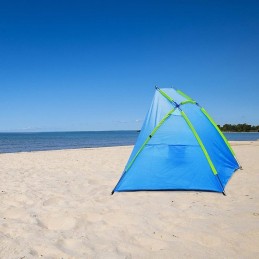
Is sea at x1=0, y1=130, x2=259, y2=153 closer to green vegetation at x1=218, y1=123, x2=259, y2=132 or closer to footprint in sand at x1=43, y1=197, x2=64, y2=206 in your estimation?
footprint in sand at x1=43, y1=197, x2=64, y2=206

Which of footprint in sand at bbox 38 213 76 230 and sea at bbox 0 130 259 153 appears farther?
sea at bbox 0 130 259 153

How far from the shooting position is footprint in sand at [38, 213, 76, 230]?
4203 millimetres

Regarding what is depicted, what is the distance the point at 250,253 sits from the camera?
3.27m

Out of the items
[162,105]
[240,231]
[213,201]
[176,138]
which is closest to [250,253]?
[240,231]

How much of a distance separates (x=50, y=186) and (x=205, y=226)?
15.3 feet

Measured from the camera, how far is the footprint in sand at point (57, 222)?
13.8 feet

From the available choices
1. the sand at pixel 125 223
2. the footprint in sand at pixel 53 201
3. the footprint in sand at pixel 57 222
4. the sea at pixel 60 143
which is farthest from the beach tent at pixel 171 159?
the sea at pixel 60 143

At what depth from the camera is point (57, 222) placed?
4.41 metres

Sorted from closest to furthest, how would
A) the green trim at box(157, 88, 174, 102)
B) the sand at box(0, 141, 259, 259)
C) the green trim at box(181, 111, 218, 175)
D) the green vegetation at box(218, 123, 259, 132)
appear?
the sand at box(0, 141, 259, 259)
the green trim at box(181, 111, 218, 175)
the green trim at box(157, 88, 174, 102)
the green vegetation at box(218, 123, 259, 132)

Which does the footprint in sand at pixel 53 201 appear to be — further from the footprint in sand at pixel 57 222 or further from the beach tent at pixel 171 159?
the beach tent at pixel 171 159

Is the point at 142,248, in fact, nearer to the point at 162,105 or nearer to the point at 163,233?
the point at 163,233

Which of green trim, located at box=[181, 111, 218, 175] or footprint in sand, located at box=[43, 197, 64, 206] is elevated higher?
green trim, located at box=[181, 111, 218, 175]

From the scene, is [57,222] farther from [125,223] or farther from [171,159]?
[171,159]

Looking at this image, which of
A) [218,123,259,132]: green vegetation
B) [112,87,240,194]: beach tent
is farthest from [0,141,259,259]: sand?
[218,123,259,132]: green vegetation
